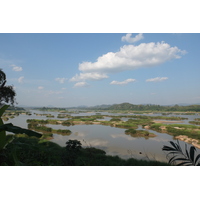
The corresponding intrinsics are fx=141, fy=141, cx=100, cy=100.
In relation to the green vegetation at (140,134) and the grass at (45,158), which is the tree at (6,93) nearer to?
the grass at (45,158)

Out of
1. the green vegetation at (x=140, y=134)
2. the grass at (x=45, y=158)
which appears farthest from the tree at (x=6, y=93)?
the green vegetation at (x=140, y=134)

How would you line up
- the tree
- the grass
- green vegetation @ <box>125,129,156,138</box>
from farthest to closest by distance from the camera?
green vegetation @ <box>125,129,156,138</box> → the tree → the grass

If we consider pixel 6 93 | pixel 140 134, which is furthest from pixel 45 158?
pixel 140 134

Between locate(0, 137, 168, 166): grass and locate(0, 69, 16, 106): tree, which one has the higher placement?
locate(0, 69, 16, 106): tree

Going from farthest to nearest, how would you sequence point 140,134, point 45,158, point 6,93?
point 140,134, point 6,93, point 45,158

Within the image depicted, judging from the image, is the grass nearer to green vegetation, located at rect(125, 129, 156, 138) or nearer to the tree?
the tree

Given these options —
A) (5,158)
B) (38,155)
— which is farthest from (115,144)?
(5,158)

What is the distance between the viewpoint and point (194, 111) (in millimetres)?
30453

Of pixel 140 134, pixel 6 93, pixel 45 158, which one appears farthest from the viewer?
pixel 140 134

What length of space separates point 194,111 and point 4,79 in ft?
114

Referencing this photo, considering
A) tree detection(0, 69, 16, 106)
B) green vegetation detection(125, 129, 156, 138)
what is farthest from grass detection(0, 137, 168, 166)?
green vegetation detection(125, 129, 156, 138)

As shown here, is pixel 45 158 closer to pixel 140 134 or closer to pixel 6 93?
pixel 6 93

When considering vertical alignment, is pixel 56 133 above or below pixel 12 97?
below

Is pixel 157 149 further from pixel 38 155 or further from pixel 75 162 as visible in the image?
pixel 38 155
